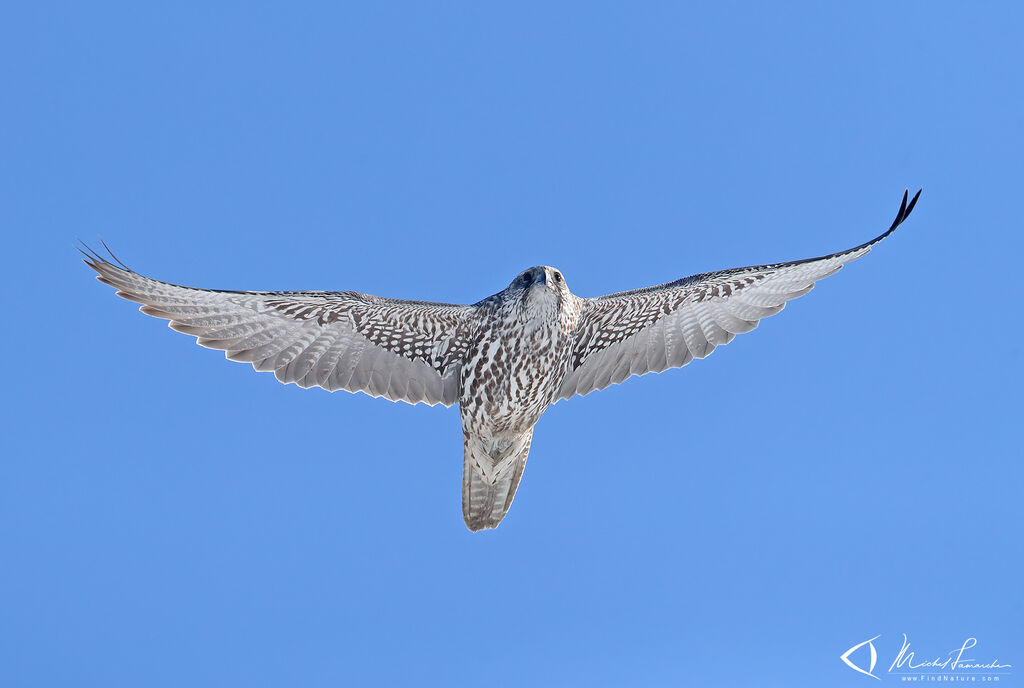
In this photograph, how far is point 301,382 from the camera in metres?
10.2

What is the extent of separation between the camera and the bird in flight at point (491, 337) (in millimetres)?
9664

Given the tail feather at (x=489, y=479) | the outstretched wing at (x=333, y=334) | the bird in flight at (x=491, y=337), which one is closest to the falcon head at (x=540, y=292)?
the bird in flight at (x=491, y=337)

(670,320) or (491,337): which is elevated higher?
(670,320)

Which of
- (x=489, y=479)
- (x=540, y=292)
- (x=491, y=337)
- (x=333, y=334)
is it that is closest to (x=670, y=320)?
(x=540, y=292)

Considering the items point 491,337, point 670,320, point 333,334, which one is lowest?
point 491,337

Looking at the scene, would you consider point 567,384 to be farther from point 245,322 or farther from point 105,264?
point 105,264

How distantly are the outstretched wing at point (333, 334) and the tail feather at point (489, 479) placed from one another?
2.46ft

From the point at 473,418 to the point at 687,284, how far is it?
106 inches

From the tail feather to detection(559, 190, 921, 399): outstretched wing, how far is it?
91 centimetres

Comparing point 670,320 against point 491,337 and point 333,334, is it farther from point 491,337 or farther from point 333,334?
point 333,334

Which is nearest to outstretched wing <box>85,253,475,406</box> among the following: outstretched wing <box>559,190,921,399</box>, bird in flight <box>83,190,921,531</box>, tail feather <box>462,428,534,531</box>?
bird in flight <box>83,190,921,531</box>

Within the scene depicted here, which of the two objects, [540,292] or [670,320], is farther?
[670,320]

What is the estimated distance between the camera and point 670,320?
10.5 m

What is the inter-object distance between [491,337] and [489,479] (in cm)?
161
